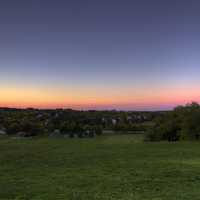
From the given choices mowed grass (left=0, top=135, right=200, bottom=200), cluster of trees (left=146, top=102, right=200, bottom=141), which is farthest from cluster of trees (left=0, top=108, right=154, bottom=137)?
mowed grass (left=0, top=135, right=200, bottom=200)

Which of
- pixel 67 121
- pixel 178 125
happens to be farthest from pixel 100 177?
pixel 67 121

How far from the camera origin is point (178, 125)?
45.7 m

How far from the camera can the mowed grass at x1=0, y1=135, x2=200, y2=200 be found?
1041 cm

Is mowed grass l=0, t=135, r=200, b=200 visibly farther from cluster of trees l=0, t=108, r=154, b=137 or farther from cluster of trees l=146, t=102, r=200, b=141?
cluster of trees l=0, t=108, r=154, b=137

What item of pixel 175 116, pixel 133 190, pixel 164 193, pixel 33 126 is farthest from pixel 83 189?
pixel 33 126

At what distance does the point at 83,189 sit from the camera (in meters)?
11.1

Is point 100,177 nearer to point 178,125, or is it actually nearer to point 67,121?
point 178,125

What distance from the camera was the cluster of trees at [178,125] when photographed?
4197cm

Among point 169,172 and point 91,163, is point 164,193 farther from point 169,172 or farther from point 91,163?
point 91,163

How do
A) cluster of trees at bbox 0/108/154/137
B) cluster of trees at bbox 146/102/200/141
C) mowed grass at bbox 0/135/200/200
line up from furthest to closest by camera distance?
cluster of trees at bbox 0/108/154/137
cluster of trees at bbox 146/102/200/141
mowed grass at bbox 0/135/200/200

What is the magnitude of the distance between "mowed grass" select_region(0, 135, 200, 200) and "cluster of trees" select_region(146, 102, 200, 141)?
22.5 m

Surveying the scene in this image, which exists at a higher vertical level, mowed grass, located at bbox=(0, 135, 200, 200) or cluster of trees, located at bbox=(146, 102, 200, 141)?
cluster of trees, located at bbox=(146, 102, 200, 141)

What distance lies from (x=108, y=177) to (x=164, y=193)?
310cm

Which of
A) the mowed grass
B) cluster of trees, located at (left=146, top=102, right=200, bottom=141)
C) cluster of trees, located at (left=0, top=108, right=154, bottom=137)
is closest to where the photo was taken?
the mowed grass
